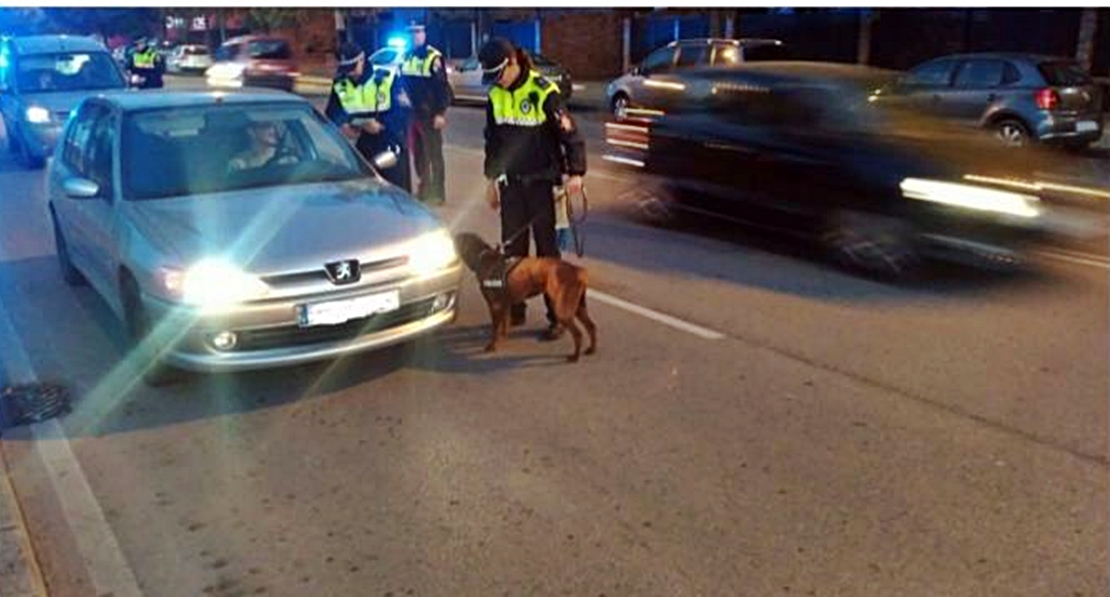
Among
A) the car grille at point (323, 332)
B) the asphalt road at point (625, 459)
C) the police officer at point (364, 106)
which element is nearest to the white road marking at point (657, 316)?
the asphalt road at point (625, 459)

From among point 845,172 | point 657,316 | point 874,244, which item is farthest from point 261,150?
point 874,244

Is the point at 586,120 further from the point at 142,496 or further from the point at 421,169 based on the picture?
the point at 142,496

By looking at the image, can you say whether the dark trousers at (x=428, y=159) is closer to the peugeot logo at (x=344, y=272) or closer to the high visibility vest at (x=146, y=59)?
the peugeot logo at (x=344, y=272)

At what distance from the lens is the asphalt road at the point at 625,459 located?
3350 mm

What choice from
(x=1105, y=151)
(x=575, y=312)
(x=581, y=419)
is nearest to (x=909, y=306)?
(x=575, y=312)

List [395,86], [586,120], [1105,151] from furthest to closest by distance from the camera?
[586,120] → [1105,151] → [395,86]

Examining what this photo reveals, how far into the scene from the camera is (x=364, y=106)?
8453 mm

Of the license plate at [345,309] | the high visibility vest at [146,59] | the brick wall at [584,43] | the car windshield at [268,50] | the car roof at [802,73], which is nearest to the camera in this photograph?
the license plate at [345,309]

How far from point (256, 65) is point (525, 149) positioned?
25.1m

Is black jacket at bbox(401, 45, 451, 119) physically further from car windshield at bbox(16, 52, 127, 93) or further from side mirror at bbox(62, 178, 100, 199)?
car windshield at bbox(16, 52, 127, 93)

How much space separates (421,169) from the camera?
1029 centimetres

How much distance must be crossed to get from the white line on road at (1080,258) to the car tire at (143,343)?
603 centimetres

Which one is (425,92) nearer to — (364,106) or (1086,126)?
(364,106)

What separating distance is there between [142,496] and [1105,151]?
567 inches
